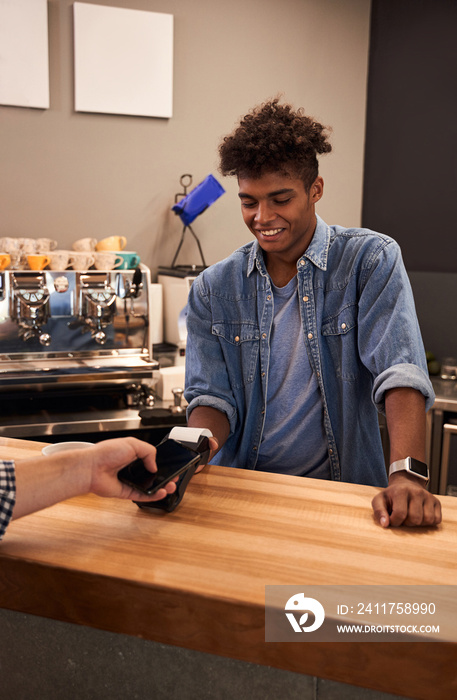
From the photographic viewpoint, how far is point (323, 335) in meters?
1.67

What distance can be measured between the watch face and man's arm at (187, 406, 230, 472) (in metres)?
0.52

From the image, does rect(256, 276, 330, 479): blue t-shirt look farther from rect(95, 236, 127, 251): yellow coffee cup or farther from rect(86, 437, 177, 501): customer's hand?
rect(95, 236, 127, 251): yellow coffee cup

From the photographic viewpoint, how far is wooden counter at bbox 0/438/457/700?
0.88 m

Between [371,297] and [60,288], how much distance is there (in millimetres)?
1407

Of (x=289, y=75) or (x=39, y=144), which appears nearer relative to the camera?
(x=39, y=144)

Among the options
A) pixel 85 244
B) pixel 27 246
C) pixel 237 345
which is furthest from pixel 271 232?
pixel 85 244

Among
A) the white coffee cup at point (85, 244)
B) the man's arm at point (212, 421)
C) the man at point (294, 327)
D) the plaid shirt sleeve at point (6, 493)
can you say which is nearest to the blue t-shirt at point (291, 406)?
the man at point (294, 327)

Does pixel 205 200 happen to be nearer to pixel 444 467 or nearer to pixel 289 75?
pixel 289 75

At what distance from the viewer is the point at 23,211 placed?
312cm

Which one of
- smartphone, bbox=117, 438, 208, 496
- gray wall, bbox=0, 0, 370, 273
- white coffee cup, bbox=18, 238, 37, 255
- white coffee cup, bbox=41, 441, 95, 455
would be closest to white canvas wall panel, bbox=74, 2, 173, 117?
gray wall, bbox=0, 0, 370, 273

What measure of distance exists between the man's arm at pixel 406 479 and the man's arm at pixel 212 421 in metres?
0.43

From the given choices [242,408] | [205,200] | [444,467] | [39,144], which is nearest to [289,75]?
[205,200]

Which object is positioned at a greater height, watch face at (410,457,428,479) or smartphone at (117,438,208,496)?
smartphone at (117,438,208,496)

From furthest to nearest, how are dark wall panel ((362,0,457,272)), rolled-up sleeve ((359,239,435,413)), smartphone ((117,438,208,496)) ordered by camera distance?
dark wall panel ((362,0,457,272)) → rolled-up sleeve ((359,239,435,413)) → smartphone ((117,438,208,496))
